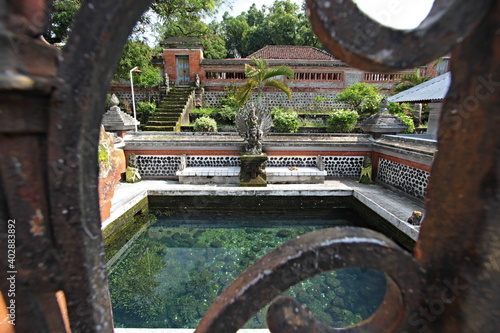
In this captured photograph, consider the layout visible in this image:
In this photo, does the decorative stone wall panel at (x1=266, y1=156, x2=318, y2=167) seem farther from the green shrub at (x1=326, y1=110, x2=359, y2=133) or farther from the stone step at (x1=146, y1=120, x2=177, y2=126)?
the stone step at (x1=146, y1=120, x2=177, y2=126)

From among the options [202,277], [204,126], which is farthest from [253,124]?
[204,126]

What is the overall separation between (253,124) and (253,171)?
121 centimetres

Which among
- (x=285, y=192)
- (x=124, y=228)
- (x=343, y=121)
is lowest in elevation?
(x=124, y=228)

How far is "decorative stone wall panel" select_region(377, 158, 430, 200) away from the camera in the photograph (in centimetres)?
544

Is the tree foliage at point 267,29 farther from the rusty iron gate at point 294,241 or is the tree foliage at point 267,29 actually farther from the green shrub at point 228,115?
the rusty iron gate at point 294,241

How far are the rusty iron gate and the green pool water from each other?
275 centimetres

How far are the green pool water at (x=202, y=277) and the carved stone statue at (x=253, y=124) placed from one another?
6.89 feet

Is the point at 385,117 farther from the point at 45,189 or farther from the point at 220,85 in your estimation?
the point at 220,85

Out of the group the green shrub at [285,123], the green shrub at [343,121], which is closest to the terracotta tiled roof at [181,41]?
the green shrub at [285,123]

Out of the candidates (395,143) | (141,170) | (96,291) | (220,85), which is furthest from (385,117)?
(220,85)

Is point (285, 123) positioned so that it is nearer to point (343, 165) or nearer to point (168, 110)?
point (343, 165)

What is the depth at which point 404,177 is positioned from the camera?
5.97m

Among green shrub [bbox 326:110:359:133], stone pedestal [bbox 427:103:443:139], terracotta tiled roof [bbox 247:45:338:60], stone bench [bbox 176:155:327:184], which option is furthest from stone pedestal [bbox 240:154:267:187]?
terracotta tiled roof [bbox 247:45:338:60]

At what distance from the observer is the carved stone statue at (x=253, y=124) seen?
21.5ft
